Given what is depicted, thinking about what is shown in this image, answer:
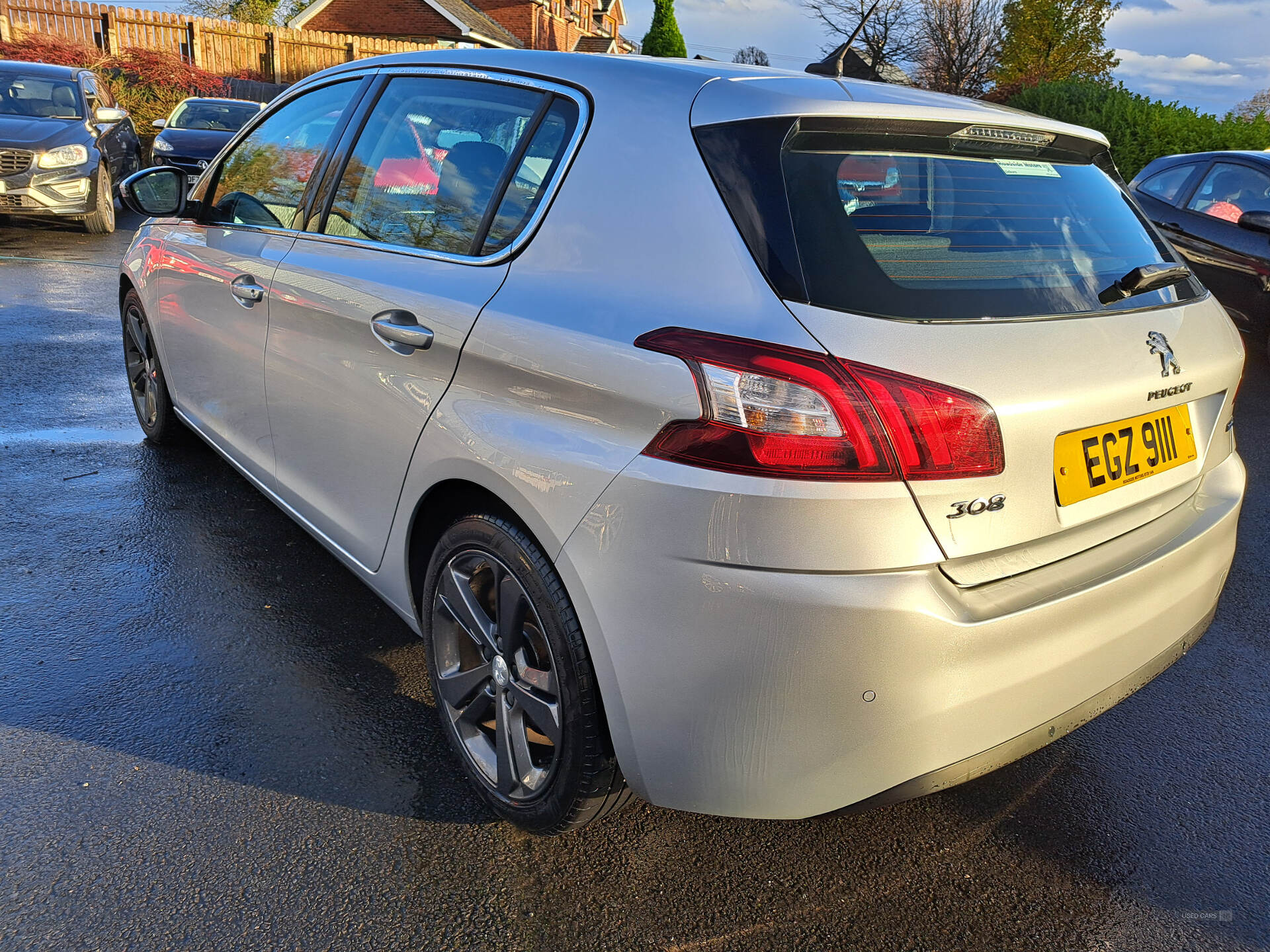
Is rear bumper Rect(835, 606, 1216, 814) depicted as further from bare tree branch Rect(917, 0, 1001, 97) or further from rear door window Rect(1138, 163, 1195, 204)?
bare tree branch Rect(917, 0, 1001, 97)

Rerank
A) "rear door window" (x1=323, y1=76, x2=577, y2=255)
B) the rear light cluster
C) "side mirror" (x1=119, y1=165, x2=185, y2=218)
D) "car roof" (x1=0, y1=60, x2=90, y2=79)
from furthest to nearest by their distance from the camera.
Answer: "car roof" (x1=0, y1=60, x2=90, y2=79)
"side mirror" (x1=119, y1=165, x2=185, y2=218)
"rear door window" (x1=323, y1=76, x2=577, y2=255)
the rear light cluster

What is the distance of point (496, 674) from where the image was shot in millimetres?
2424

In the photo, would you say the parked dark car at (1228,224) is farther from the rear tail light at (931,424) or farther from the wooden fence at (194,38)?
the wooden fence at (194,38)

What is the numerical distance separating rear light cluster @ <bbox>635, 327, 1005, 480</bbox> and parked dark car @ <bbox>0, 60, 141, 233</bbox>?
11728mm

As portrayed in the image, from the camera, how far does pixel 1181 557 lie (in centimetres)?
232

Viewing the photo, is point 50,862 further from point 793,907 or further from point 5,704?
point 793,907

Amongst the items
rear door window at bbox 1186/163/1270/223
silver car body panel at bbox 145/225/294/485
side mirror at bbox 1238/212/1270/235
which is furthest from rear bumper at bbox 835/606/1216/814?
rear door window at bbox 1186/163/1270/223

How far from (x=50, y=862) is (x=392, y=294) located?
1.49 m

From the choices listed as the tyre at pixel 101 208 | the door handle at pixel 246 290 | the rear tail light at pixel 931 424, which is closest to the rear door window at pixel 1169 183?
the door handle at pixel 246 290

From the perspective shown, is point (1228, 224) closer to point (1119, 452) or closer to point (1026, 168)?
point (1026, 168)

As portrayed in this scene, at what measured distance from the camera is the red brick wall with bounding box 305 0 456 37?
126ft

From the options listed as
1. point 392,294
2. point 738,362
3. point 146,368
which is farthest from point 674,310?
point 146,368

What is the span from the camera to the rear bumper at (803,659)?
1804 millimetres

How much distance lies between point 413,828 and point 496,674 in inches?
16.6
